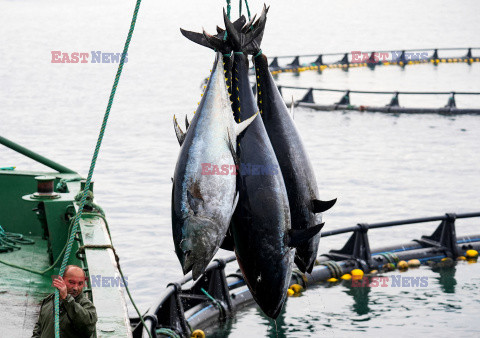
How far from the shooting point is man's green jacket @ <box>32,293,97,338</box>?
21.6 ft

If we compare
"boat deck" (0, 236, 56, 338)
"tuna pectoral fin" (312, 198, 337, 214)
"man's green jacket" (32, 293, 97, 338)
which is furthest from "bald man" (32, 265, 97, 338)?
"tuna pectoral fin" (312, 198, 337, 214)

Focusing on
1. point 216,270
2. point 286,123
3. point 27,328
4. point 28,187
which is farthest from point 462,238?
point 286,123

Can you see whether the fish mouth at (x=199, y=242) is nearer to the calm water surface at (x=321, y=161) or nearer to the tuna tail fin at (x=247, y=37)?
the tuna tail fin at (x=247, y=37)

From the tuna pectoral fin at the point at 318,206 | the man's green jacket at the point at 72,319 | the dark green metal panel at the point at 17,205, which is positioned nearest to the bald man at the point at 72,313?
the man's green jacket at the point at 72,319

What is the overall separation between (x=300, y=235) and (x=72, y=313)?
3.14m

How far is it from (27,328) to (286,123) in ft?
18.7

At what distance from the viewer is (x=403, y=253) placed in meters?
19.0

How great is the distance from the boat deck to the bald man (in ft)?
7.57

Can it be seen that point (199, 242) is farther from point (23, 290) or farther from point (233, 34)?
point (23, 290)

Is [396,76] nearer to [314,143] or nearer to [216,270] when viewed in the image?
[314,143]

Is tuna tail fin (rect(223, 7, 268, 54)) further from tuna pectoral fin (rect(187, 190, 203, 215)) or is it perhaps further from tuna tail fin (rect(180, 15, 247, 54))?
tuna pectoral fin (rect(187, 190, 203, 215))

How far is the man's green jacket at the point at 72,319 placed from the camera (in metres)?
6.59

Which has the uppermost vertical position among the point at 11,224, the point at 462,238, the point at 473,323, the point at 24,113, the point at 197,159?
the point at 24,113

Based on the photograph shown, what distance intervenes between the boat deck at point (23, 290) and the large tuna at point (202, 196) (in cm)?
560
